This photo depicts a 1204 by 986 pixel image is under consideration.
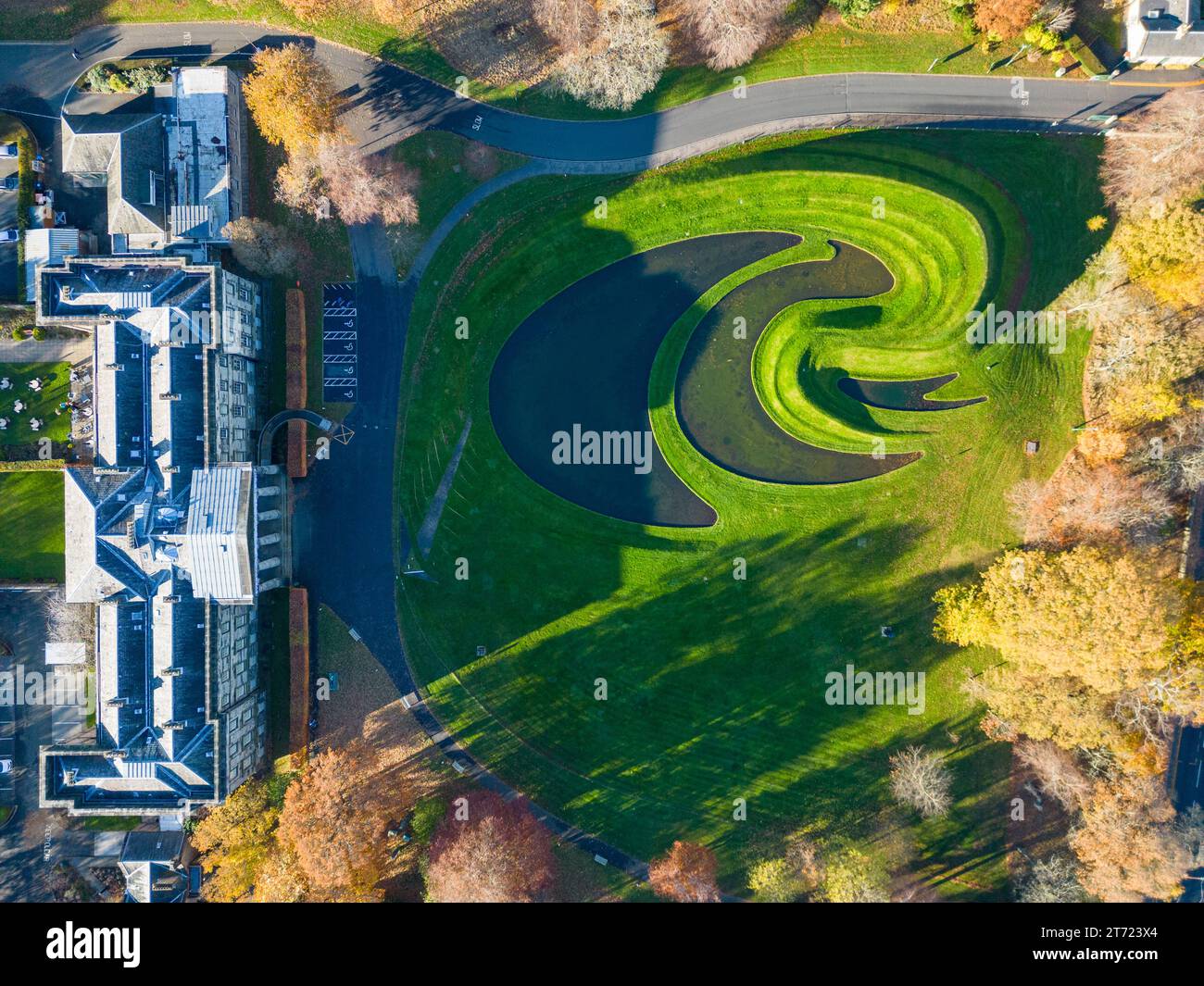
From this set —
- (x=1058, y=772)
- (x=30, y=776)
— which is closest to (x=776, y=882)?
(x=1058, y=772)

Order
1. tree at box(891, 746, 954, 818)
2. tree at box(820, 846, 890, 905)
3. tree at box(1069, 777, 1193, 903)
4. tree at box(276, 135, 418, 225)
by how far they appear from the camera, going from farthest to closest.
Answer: tree at box(891, 746, 954, 818) < tree at box(276, 135, 418, 225) < tree at box(820, 846, 890, 905) < tree at box(1069, 777, 1193, 903)

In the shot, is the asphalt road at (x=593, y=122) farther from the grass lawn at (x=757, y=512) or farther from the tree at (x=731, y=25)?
the tree at (x=731, y=25)

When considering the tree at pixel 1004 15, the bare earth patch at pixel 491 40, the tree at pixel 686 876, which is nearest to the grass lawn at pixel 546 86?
the bare earth patch at pixel 491 40

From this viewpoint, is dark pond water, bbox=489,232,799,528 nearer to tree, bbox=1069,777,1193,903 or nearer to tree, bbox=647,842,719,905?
tree, bbox=647,842,719,905

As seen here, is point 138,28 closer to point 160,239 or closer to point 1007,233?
point 160,239

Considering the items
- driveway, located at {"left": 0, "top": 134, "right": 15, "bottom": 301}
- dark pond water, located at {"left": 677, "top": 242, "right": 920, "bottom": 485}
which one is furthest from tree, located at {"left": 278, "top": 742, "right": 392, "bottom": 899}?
driveway, located at {"left": 0, "top": 134, "right": 15, "bottom": 301}
